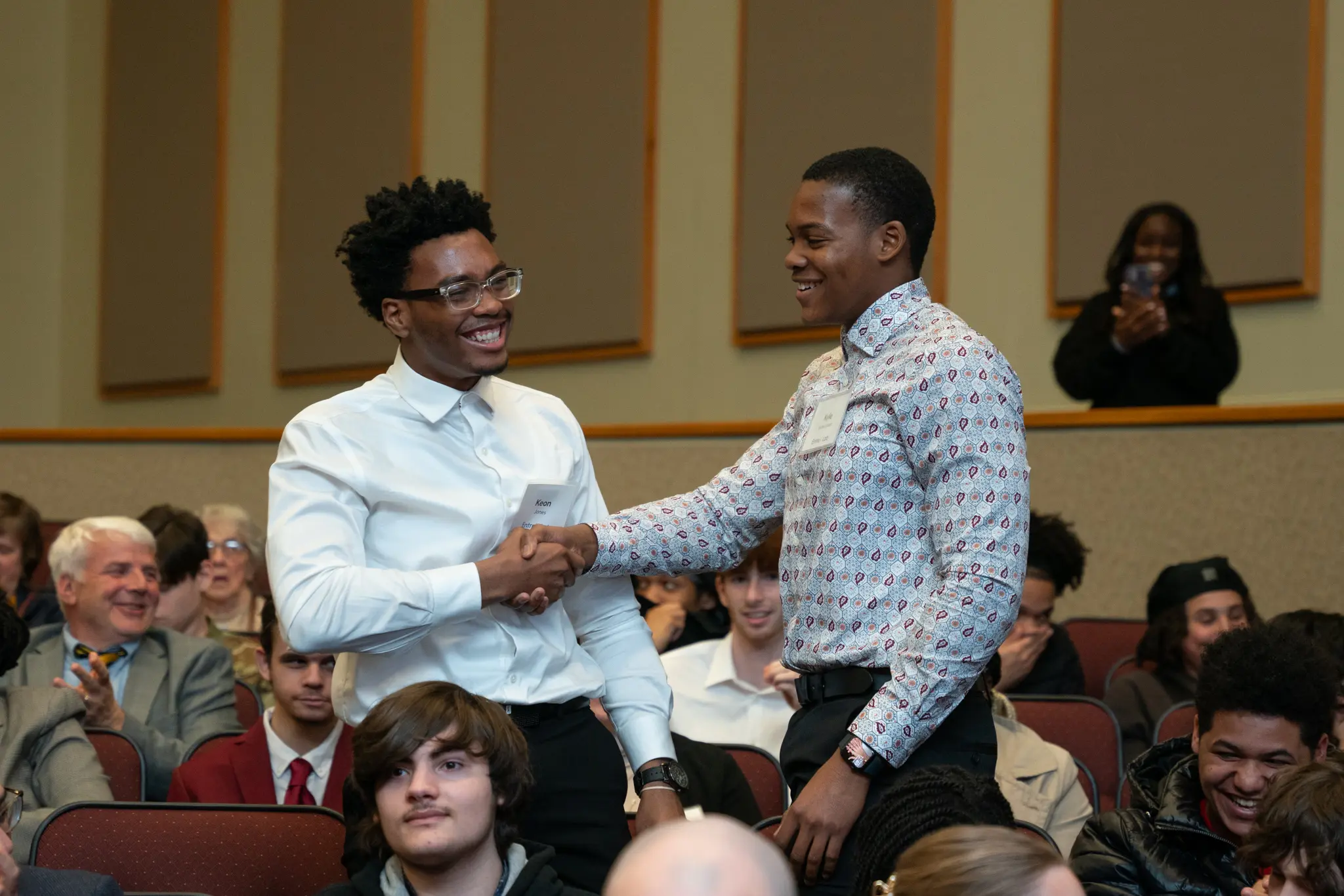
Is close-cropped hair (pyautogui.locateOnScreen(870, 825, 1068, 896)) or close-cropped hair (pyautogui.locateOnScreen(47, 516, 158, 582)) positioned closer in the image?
close-cropped hair (pyautogui.locateOnScreen(870, 825, 1068, 896))

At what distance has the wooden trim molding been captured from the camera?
460 centimetres

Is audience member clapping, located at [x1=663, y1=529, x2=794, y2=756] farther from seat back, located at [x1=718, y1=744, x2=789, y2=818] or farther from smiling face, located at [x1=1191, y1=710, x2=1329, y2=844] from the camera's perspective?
smiling face, located at [x1=1191, y1=710, x2=1329, y2=844]

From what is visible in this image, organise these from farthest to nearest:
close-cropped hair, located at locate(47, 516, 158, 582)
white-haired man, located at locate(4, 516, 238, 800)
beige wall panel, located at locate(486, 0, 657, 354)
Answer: beige wall panel, located at locate(486, 0, 657, 354), close-cropped hair, located at locate(47, 516, 158, 582), white-haired man, located at locate(4, 516, 238, 800)

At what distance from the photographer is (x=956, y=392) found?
6.76 ft

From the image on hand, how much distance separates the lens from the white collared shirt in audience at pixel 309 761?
10.8ft

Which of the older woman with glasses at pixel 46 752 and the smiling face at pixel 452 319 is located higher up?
the smiling face at pixel 452 319

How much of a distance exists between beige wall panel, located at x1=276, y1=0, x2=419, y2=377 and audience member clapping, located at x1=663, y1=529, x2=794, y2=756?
423 centimetres

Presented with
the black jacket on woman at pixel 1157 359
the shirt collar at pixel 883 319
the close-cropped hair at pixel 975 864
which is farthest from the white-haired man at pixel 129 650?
the black jacket on woman at pixel 1157 359

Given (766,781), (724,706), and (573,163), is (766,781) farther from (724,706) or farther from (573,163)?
(573,163)

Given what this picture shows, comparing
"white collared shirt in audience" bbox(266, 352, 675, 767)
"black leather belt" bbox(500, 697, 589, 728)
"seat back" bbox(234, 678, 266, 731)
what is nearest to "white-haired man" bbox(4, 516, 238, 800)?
"seat back" bbox(234, 678, 266, 731)

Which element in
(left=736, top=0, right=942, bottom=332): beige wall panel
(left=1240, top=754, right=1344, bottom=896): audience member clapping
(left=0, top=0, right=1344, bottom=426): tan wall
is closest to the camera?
(left=1240, top=754, right=1344, bottom=896): audience member clapping

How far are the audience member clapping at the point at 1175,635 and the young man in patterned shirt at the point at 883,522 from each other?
1867 mm

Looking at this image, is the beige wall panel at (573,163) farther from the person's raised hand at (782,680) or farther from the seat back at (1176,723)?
the seat back at (1176,723)

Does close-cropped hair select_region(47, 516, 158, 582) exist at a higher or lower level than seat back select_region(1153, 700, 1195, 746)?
higher
